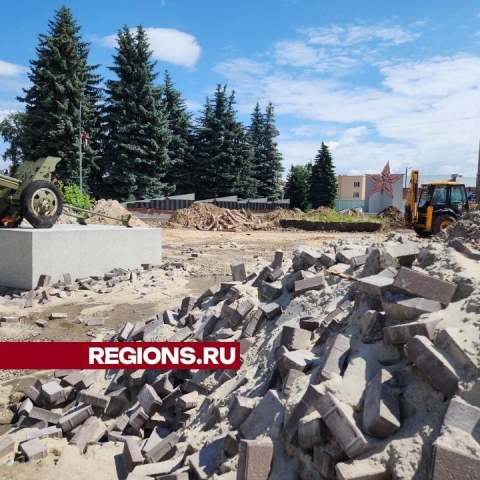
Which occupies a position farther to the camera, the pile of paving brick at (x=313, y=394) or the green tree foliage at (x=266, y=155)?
the green tree foliage at (x=266, y=155)

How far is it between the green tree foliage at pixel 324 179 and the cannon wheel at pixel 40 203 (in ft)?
106

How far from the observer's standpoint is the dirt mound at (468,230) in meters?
4.32

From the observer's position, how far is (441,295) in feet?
9.87

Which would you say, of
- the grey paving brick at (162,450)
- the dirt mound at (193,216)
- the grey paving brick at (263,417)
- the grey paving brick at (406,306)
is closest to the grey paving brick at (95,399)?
the grey paving brick at (162,450)

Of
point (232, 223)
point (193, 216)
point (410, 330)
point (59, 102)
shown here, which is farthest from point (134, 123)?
point (410, 330)

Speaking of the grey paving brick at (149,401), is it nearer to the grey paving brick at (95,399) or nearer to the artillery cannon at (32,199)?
the grey paving brick at (95,399)

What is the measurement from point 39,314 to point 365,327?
6.40m

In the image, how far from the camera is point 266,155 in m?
40.4

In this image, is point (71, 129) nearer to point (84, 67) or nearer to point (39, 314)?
point (84, 67)

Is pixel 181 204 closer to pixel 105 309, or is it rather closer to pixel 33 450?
pixel 105 309

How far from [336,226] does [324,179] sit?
15.6m

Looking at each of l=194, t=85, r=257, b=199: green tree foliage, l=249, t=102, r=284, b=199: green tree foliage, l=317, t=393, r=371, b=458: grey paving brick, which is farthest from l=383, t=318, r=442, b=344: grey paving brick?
l=249, t=102, r=284, b=199: green tree foliage

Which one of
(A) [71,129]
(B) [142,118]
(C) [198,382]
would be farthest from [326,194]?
(C) [198,382]

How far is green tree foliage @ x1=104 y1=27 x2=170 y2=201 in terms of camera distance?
28500mm
